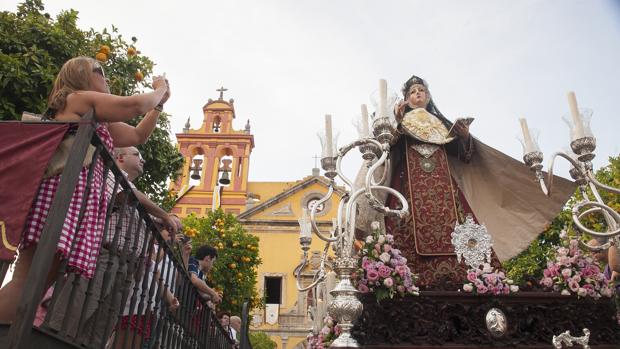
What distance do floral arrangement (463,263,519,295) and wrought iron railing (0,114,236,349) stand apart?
264cm

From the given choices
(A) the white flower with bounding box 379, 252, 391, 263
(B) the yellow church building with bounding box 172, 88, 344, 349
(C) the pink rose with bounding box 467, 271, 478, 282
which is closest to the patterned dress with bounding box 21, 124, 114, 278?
(A) the white flower with bounding box 379, 252, 391, 263

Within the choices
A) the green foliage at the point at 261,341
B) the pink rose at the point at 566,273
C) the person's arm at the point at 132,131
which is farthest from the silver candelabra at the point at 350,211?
the green foliage at the point at 261,341

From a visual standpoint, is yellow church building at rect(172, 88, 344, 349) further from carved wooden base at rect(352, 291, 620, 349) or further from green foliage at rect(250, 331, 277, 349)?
carved wooden base at rect(352, 291, 620, 349)

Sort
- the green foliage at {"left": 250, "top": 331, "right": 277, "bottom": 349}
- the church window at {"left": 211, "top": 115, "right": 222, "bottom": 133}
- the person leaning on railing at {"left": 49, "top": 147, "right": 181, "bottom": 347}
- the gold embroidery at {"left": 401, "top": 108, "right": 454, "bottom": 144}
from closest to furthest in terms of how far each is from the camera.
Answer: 1. the person leaning on railing at {"left": 49, "top": 147, "right": 181, "bottom": 347}
2. the gold embroidery at {"left": 401, "top": 108, "right": 454, "bottom": 144}
3. the green foliage at {"left": 250, "top": 331, "right": 277, "bottom": 349}
4. the church window at {"left": 211, "top": 115, "right": 222, "bottom": 133}

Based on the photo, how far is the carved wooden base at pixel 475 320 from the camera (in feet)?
14.7

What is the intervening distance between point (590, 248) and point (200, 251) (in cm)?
453

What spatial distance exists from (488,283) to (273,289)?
23056mm

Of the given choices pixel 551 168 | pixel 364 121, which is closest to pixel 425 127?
pixel 364 121

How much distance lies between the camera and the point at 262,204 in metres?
28.6

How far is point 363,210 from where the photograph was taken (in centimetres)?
602

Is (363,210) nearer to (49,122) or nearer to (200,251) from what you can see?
(200,251)

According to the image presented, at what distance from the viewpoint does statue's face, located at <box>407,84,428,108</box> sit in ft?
22.4

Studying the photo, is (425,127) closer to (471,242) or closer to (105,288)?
(471,242)

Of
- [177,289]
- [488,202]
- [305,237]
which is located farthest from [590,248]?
[177,289]
